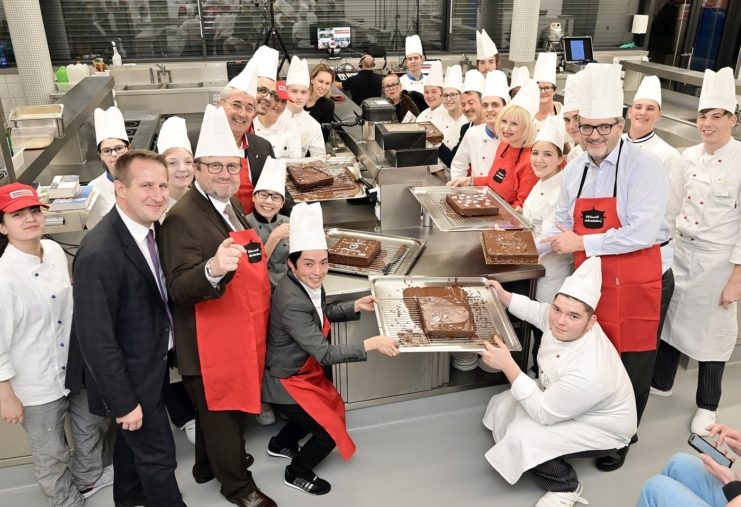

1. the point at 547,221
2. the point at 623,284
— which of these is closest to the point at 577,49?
the point at 547,221

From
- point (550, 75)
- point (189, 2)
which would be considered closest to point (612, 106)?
point (550, 75)

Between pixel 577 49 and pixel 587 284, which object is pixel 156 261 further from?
pixel 577 49

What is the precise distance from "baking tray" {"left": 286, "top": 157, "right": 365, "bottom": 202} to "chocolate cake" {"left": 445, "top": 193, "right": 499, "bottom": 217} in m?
0.54

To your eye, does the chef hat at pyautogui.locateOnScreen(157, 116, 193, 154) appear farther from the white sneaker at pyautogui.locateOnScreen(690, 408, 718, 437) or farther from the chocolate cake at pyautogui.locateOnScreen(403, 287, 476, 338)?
the white sneaker at pyautogui.locateOnScreen(690, 408, 718, 437)

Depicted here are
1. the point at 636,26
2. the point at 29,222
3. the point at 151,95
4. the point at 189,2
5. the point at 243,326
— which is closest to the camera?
the point at 29,222

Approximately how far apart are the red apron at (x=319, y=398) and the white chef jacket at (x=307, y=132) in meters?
1.81

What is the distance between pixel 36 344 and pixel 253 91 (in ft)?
5.50

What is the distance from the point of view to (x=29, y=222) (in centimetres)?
213

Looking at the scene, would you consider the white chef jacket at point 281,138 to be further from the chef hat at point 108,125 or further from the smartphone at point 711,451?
the smartphone at point 711,451

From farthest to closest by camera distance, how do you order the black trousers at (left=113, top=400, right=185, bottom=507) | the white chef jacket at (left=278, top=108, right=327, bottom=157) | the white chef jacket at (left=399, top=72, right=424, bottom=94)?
the white chef jacket at (left=399, top=72, right=424, bottom=94)
the white chef jacket at (left=278, top=108, right=327, bottom=157)
the black trousers at (left=113, top=400, right=185, bottom=507)

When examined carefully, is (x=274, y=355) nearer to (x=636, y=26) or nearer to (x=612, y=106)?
(x=612, y=106)

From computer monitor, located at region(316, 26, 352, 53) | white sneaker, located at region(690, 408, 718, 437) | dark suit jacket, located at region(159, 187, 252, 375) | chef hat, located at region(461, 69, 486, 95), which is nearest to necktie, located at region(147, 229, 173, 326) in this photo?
dark suit jacket, located at region(159, 187, 252, 375)

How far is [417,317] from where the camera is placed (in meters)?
2.62

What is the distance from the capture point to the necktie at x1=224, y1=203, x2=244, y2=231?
2316 mm
